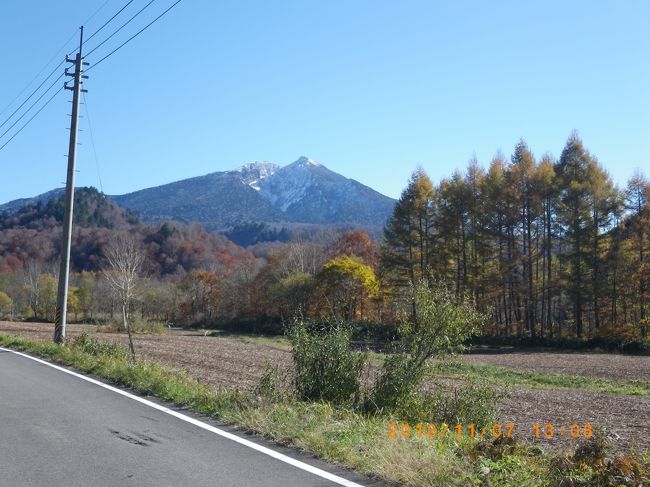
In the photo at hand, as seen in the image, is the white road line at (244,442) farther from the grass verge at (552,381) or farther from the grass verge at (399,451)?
the grass verge at (552,381)

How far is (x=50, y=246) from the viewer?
12606 cm

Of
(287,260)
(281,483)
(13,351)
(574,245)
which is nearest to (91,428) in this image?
(281,483)

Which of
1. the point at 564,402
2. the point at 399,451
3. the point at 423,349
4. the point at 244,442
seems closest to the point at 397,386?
the point at 423,349

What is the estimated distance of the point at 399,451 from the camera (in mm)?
6703

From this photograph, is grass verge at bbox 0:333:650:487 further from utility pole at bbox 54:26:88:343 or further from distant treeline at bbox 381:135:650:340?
distant treeline at bbox 381:135:650:340

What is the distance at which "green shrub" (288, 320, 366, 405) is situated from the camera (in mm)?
11062

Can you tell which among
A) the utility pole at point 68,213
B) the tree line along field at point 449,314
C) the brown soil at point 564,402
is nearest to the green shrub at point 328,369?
the tree line along field at point 449,314

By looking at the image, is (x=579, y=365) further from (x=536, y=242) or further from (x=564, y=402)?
(x=536, y=242)

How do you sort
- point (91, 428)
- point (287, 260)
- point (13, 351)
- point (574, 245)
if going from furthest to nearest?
point (287, 260) < point (574, 245) < point (13, 351) < point (91, 428)

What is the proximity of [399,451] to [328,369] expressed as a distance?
4524 mm

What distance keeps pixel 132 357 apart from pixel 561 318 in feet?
155

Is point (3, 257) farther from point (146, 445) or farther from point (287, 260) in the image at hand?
point (146, 445)

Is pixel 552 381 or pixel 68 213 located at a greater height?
pixel 68 213

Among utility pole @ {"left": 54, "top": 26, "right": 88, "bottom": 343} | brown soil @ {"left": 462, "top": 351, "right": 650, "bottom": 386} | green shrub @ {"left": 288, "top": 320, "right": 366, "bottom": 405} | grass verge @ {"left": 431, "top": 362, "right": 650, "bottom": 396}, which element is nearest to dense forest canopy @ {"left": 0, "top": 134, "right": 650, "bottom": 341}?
brown soil @ {"left": 462, "top": 351, "right": 650, "bottom": 386}
